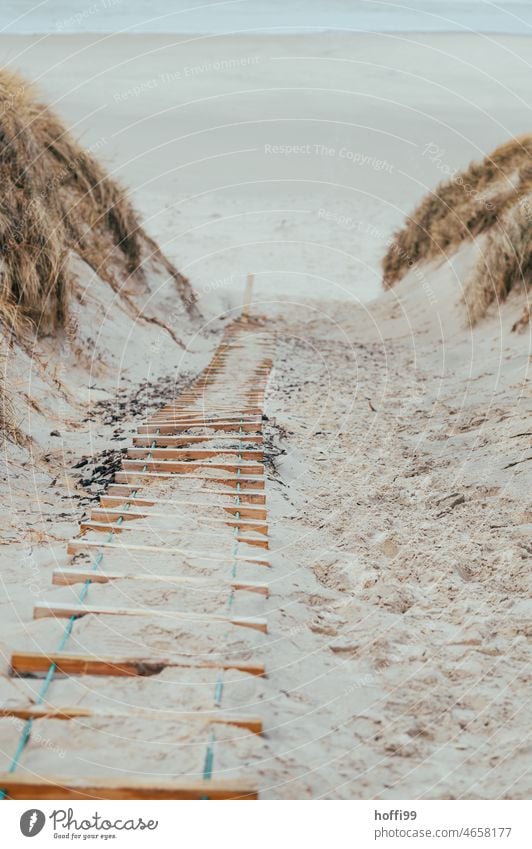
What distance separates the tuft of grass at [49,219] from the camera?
290 inches

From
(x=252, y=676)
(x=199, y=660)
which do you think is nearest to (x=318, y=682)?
(x=252, y=676)

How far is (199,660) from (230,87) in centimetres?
2116

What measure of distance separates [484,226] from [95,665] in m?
10.2

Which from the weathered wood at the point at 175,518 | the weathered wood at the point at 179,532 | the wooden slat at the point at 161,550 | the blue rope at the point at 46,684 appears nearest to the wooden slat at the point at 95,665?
the blue rope at the point at 46,684

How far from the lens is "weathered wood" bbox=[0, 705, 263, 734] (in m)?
2.88

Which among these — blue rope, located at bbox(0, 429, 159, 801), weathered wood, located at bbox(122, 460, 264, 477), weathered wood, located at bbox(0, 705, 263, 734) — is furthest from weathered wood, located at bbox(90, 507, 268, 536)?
weathered wood, located at bbox(0, 705, 263, 734)

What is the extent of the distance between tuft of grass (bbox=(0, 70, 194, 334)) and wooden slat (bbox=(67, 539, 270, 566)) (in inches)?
129

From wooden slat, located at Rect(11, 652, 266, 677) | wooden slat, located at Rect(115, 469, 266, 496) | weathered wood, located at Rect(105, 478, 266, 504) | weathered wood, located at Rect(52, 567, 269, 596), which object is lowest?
wooden slat, located at Rect(11, 652, 266, 677)

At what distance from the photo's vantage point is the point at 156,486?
16.9ft

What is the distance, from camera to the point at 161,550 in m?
4.10

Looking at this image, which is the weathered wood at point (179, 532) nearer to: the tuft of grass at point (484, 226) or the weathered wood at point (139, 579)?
the weathered wood at point (139, 579)

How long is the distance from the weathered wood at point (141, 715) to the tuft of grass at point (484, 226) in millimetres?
7752

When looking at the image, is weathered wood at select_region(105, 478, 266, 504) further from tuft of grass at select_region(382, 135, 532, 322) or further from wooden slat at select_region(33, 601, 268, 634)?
tuft of grass at select_region(382, 135, 532, 322)
